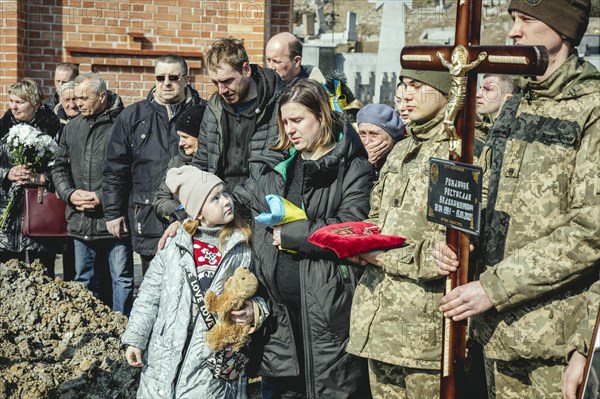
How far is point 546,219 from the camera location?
321 cm

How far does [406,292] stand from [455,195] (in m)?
0.70

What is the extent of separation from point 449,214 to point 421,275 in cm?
48

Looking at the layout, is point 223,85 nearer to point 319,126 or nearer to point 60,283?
point 319,126

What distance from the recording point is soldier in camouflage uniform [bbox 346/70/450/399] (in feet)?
12.0

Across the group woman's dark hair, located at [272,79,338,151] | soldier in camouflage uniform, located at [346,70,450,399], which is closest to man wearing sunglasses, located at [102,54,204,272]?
woman's dark hair, located at [272,79,338,151]

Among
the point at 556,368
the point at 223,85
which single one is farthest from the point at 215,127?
the point at 556,368

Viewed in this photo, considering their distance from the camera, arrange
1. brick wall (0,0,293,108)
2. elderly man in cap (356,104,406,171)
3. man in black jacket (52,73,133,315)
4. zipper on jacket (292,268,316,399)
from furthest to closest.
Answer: brick wall (0,0,293,108)
man in black jacket (52,73,133,315)
elderly man in cap (356,104,406,171)
zipper on jacket (292,268,316,399)

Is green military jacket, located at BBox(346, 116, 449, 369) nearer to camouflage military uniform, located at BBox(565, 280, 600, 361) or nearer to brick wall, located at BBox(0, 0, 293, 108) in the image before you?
camouflage military uniform, located at BBox(565, 280, 600, 361)

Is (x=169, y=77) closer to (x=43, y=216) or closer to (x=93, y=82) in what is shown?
(x=93, y=82)

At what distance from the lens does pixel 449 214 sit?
3.17m

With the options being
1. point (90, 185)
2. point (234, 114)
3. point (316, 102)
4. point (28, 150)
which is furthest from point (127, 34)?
point (316, 102)

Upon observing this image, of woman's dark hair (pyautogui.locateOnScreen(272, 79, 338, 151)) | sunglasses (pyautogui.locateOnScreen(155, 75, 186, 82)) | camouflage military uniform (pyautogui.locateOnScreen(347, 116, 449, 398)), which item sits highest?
sunglasses (pyautogui.locateOnScreen(155, 75, 186, 82))

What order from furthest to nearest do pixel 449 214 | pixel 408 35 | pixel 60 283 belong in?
pixel 408 35 → pixel 60 283 → pixel 449 214

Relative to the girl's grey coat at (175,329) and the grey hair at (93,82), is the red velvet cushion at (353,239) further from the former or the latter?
the grey hair at (93,82)
